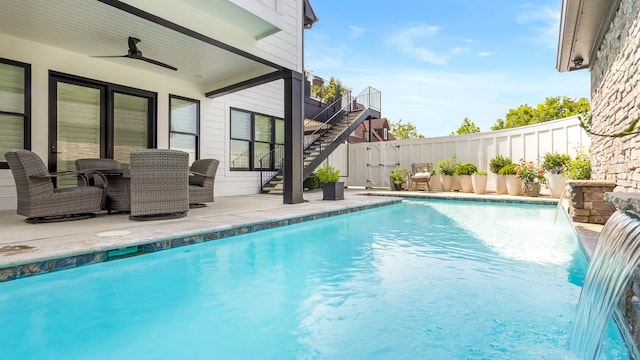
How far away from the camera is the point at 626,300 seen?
1528 millimetres

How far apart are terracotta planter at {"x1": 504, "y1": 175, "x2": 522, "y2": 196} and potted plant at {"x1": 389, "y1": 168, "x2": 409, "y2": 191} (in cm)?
318

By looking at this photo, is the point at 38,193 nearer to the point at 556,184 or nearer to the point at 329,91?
the point at 556,184

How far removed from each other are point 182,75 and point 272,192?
3693mm

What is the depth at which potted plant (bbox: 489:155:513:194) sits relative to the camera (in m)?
9.28

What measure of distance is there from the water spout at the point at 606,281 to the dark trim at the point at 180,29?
5.07m

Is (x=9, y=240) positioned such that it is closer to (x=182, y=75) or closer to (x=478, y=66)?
(x=182, y=75)

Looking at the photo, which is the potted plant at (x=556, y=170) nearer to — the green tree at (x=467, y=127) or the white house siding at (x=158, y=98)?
the white house siding at (x=158, y=98)

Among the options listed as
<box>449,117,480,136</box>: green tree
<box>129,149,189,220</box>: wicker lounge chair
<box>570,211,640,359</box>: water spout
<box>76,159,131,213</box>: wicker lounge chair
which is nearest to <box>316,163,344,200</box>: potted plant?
<box>129,149,189,220</box>: wicker lounge chair

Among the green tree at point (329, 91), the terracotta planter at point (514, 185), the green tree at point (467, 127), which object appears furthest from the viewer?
the green tree at point (467, 127)

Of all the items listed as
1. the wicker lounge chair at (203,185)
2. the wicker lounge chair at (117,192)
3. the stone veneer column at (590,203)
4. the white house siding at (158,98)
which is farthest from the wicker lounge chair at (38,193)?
the stone veneer column at (590,203)

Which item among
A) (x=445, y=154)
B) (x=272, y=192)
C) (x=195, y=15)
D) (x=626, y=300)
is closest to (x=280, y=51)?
(x=195, y=15)

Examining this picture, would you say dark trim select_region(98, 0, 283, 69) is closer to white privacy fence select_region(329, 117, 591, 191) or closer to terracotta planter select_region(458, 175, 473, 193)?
terracotta planter select_region(458, 175, 473, 193)

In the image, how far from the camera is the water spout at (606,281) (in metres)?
1.43

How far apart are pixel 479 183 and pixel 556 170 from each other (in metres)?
1.97
